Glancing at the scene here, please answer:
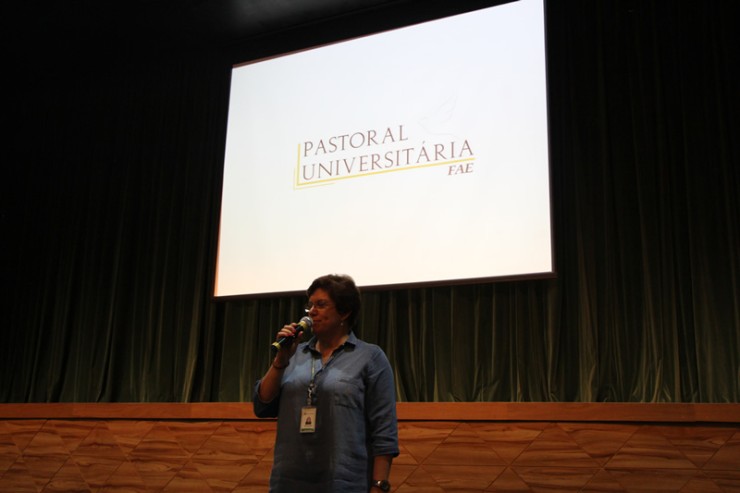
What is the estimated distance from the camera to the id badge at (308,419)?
2.11 m

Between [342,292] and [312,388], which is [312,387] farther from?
[342,292]

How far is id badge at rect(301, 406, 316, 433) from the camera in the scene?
83.2 inches

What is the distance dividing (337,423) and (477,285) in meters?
2.22

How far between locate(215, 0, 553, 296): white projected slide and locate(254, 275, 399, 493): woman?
182 centimetres

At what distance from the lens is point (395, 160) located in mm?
4375

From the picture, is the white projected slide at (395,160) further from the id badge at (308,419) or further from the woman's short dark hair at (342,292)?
the id badge at (308,419)

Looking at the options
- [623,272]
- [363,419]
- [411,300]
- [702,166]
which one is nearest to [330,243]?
[411,300]

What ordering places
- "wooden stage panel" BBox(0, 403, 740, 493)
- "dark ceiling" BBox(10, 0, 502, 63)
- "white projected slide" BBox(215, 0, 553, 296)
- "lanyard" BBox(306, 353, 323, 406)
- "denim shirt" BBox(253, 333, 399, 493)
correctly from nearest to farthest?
"denim shirt" BBox(253, 333, 399, 493), "lanyard" BBox(306, 353, 323, 406), "wooden stage panel" BBox(0, 403, 740, 493), "white projected slide" BBox(215, 0, 553, 296), "dark ceiling" BBox(10, 0, 502, 63)

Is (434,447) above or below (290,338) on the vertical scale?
below

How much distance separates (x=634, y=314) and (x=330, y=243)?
5.40 ft

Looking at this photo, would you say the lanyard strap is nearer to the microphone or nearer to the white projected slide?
the microphone

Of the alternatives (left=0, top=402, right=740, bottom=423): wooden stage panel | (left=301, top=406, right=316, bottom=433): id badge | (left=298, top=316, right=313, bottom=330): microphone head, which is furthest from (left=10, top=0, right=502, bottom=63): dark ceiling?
(left=301, top=406, right=316, bottom=433): id badge

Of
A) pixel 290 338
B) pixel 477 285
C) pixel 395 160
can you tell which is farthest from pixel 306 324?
pixel 395 160

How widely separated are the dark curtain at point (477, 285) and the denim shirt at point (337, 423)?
1.91 metres
